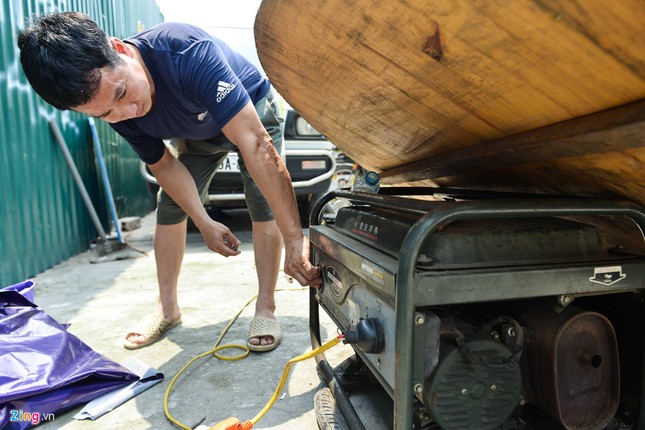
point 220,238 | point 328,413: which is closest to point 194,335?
point 220,238

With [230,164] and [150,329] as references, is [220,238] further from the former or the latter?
[230,164]

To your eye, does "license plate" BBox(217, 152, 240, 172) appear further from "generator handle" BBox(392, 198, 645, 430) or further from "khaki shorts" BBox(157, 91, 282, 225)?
"generator handle" BBox(392, 198, 645, 430)

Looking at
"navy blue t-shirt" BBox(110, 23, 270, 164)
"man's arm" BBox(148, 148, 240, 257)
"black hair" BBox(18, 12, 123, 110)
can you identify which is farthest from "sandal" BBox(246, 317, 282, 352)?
"black hair" BBox(18, 12, 123, 110)

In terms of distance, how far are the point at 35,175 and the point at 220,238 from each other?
2.39 metres

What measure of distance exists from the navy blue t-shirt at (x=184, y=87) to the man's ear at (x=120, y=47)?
3.3 inches

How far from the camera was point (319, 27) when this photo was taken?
928 mm

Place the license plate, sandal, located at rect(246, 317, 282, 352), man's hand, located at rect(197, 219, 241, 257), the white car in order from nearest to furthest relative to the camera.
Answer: man's hand, located at rect(197, 219, 241, 257) → sandal, located at rect(246, 317, 282, 352) → the license plate → the white car

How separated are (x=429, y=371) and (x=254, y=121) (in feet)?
3.03

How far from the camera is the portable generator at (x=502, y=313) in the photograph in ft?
2.69

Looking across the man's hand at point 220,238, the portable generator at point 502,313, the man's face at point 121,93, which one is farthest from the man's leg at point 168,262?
the portable generator at point 502,313

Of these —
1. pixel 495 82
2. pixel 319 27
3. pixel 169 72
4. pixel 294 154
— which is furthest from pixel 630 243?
pixel 294 154

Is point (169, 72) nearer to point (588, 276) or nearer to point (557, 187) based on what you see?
point (557, 187)

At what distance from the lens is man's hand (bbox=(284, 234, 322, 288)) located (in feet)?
4.39

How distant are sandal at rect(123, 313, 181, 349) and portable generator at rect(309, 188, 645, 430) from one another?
1.12 m
